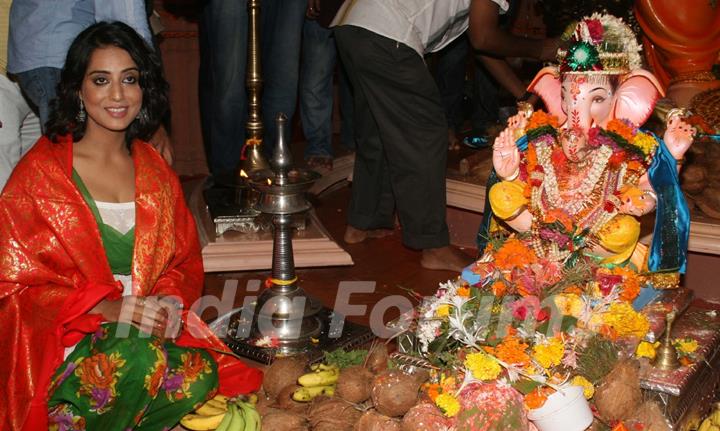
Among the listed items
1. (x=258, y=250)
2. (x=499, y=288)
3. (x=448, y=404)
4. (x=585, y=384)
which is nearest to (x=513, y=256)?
(x=499, y=288)

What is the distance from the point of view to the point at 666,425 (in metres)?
2.33

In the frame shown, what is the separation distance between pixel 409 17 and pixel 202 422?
199 cm

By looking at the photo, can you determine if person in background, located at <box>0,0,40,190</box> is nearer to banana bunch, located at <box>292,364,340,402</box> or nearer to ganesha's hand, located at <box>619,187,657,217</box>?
banana bunch, located at <box>292,364,340,402</box>

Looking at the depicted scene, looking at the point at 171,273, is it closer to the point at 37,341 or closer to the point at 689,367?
the point at 37,341

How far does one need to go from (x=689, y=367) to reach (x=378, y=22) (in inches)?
79.2

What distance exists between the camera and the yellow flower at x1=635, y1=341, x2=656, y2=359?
248cm

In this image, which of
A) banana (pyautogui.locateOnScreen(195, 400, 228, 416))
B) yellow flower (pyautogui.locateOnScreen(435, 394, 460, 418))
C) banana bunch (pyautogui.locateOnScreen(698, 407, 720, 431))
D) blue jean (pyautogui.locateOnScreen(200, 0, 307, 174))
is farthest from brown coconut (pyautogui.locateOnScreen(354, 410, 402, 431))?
blue jean (pyautogui.locateOnScreen(200, 0, 307, 174))

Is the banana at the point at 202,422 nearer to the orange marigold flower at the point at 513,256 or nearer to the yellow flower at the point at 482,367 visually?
the yellow flower at the point at 482,367

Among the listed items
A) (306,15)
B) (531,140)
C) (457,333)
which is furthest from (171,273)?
(306,15)

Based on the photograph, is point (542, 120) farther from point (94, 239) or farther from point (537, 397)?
point (94, 239)

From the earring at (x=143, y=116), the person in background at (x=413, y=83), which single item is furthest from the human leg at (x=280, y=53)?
the earring at (x=143, y=116)

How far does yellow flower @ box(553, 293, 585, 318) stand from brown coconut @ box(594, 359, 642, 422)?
8.0 inches

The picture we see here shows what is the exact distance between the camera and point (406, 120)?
12.7 ft

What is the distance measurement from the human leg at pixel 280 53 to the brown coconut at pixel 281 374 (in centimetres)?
202
